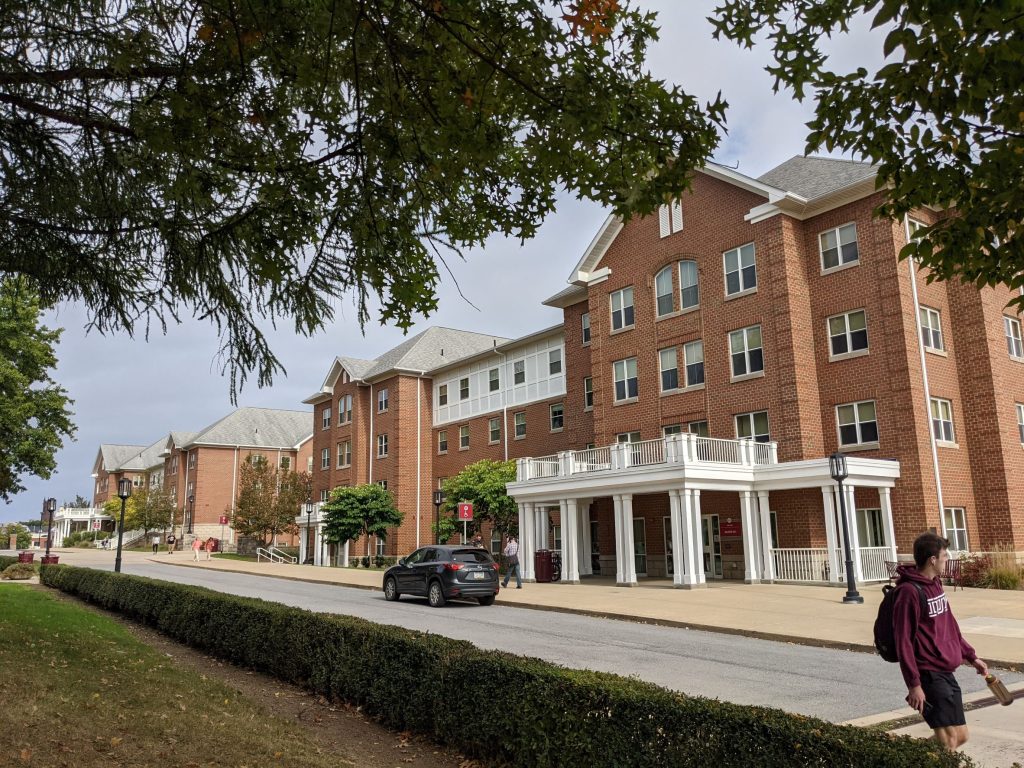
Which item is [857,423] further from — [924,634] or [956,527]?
[924,634]

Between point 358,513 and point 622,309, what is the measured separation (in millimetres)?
17809

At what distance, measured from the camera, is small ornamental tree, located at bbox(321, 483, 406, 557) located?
134 feet

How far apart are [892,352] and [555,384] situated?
16501 mm

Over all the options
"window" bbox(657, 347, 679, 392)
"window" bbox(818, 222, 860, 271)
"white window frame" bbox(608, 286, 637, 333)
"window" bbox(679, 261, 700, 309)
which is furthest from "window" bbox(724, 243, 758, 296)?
"white window frame" bbox(608, 286, 637, 333)

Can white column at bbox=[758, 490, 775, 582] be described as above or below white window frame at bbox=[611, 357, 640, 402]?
below

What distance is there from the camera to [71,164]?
6680 millimetres

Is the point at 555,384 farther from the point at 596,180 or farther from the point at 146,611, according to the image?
the point at 596,180

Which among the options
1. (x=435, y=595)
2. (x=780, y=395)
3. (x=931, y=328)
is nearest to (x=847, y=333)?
(x=931, y=328)

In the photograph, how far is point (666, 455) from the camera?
24688 mm

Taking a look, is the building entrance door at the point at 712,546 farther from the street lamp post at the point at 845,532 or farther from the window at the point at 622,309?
the street lamp post at the point at 845,532

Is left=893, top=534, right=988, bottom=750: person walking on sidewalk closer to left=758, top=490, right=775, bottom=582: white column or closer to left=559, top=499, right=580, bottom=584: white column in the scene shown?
left=758, top=490, right=775, bottom=582: white column

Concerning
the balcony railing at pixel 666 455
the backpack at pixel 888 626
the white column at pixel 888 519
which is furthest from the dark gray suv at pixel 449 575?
the backpack at pixel 888 626

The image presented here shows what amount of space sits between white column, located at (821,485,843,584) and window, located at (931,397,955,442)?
4.04m

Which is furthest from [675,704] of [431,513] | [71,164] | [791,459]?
[431,513]
